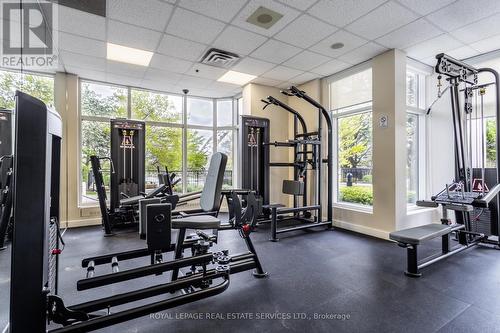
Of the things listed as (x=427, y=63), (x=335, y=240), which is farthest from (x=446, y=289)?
(x=427, y=63)

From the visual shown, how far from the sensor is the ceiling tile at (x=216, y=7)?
2814 millimetres

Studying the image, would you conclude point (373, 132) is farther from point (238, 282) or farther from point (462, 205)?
point (238, 282)

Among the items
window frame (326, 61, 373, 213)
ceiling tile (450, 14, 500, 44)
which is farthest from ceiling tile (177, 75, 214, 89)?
ceiling tile (450, 14, 500, 44)

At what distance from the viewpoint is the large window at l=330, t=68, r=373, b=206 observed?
15.1 feet

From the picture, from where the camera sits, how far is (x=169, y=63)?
449cm

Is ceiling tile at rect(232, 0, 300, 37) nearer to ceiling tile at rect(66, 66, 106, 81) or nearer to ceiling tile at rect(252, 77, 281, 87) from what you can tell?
ceiling tile at rect(252, 77, 281, 87)

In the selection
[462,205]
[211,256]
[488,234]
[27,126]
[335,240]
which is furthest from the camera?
[335,240]

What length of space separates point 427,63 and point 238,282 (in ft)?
16.2

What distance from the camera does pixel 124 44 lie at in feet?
12.3

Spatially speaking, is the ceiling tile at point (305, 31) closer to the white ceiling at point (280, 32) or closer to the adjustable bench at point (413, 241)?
the white ceiling at point (280, 32)

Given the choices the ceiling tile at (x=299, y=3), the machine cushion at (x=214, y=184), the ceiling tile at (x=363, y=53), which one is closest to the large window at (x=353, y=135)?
the ceiling tile at (x=363, y=53)

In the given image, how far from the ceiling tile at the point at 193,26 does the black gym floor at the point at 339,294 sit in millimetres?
3029

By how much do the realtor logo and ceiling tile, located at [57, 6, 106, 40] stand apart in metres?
0.08

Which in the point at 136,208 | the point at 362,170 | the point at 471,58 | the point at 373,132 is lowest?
the point at 136,208
